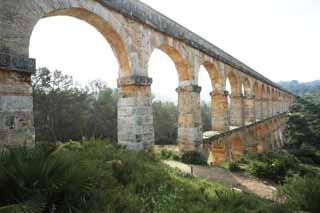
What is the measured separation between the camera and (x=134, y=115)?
5.68 meters

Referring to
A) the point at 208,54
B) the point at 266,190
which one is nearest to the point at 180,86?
the point at 208,54

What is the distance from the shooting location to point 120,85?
19.3 feet

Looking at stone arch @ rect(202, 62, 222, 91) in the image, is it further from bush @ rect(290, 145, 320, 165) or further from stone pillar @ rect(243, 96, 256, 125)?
bush @ rect(290, 145, 320, 165)

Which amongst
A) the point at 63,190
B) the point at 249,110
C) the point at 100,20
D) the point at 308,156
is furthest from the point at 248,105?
the point at 63,190

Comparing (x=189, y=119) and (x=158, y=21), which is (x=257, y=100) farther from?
(x=158, y=21)

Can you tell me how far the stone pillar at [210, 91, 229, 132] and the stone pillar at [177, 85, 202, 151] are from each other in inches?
112

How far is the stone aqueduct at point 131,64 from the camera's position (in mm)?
3354

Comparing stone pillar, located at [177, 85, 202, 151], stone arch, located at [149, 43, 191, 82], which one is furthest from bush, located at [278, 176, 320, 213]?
stone arch, located at [149, 43, 191, 82]

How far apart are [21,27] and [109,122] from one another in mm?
17046

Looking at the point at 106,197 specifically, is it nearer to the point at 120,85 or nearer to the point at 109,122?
the point at 120,85

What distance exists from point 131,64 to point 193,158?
13.7 feet

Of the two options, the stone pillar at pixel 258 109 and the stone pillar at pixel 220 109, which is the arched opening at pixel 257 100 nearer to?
the stone pillar at pixel 258 109

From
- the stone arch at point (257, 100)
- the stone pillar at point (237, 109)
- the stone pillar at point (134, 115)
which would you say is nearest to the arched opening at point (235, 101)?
the stone pillar at point (237, 109)

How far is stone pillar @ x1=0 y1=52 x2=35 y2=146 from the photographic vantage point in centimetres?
325
